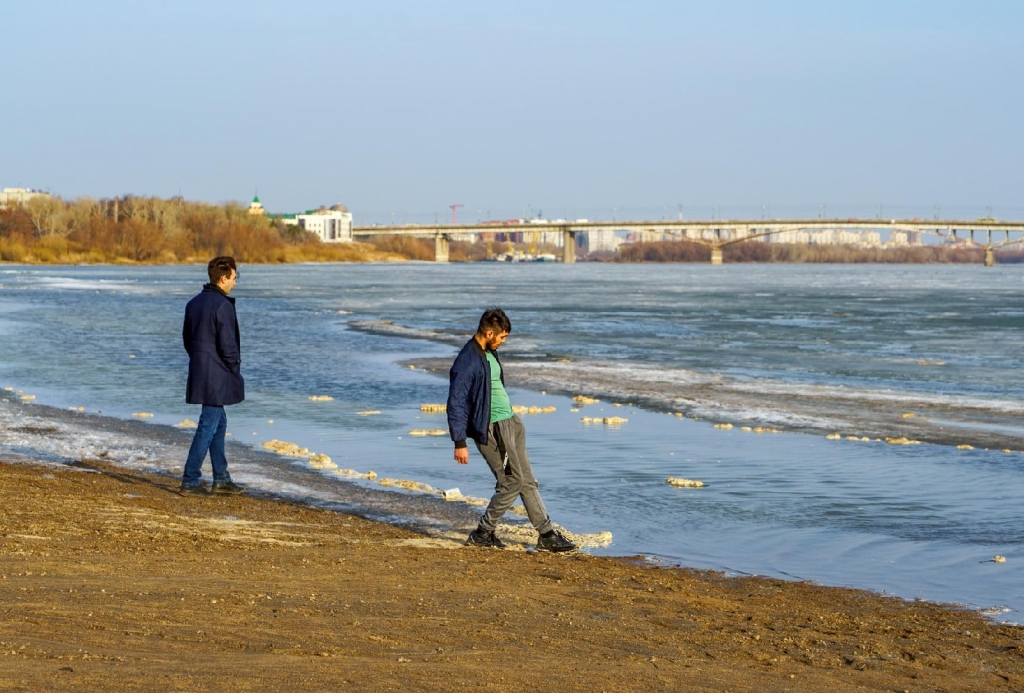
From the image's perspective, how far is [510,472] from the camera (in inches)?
348

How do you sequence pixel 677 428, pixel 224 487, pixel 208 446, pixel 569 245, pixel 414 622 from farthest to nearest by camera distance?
pixel 569 245 → pixel 677 428 → pixel 224 487 → pixel 208 446 → pixel 414 622

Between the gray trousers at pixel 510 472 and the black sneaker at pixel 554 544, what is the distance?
5 cm

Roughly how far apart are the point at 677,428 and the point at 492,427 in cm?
773

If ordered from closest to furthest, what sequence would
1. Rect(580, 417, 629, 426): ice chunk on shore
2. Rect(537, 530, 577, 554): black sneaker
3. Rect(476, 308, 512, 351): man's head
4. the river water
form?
Rect(476, 308, 512, 351): man's head
Rect(537, 530, 577, 554): black sneaker
the river water
Rect(580, 417, 629, 426): ice chunk on shore

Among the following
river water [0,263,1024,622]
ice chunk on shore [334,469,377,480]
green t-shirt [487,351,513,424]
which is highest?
green t-shirt [487,351,513,424]

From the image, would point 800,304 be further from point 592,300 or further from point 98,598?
point 98,598

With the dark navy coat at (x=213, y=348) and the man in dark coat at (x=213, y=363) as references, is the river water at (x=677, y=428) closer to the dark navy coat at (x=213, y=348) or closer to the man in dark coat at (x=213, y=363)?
the man in dark coat at (x=213, y=363)

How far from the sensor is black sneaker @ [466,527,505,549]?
349 inches

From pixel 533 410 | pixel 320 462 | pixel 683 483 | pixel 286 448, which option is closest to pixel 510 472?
pixel 683 483

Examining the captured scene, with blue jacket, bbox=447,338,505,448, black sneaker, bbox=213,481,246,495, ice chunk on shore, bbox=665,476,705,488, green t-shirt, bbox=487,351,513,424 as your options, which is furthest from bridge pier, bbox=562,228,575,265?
blue jacket, bbox=447,338,505,448

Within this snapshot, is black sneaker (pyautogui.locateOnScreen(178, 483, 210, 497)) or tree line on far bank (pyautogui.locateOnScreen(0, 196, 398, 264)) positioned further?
tree line on far bank (pyautogui.locateOnScreen(0, 196, 398, 264))

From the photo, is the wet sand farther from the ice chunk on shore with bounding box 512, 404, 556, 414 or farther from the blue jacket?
the ice chunk on shore with bounding box 512, 404, 556, 414

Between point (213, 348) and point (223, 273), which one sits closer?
point (223, 273)

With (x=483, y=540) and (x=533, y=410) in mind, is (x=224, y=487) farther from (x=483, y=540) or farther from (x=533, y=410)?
(x=533, y=410)
